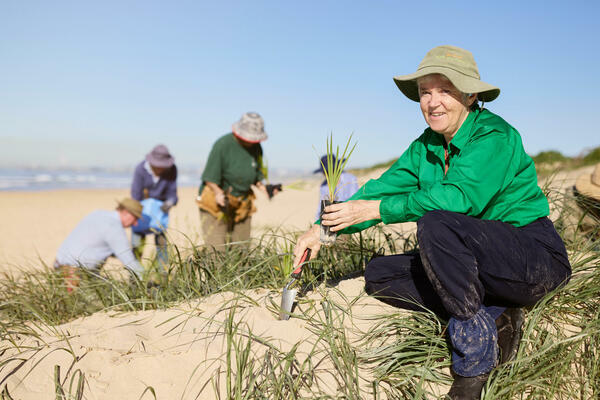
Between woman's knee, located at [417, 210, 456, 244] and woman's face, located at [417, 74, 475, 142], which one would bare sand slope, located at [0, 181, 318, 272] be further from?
woman's knee, located at [417, 210, 456, 244]

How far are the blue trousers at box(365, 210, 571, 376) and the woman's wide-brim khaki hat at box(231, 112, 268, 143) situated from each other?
3.08 meters

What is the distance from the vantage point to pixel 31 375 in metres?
2.00

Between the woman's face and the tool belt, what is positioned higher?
the woman's face

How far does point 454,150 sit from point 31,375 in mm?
2261

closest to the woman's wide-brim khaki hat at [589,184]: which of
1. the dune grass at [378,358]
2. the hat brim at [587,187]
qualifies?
the hat brim at [587,187]

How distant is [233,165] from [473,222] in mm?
3291

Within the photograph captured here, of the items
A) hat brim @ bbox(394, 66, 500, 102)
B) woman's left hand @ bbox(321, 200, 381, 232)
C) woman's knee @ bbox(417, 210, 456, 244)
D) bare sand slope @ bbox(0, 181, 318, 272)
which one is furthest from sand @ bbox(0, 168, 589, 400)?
bare sand slope @ bbox(0, 181, 318, 272)

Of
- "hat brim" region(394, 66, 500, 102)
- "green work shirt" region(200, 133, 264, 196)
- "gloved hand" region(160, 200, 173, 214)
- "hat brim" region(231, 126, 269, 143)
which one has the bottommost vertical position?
"gloved hand" region(160, 200, 173, 214)

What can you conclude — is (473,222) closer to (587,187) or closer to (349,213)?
(349,213)

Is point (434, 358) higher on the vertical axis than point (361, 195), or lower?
lower

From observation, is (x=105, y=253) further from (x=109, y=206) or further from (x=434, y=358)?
(x=109, y=206)

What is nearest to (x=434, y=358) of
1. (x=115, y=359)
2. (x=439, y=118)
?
(x=439, y=118)

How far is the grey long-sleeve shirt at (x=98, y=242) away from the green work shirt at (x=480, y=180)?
2.82 meters

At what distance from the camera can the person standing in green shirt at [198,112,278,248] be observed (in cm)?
468
